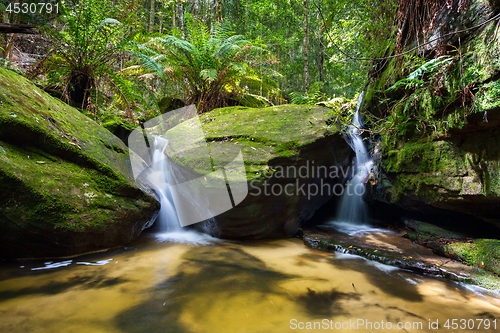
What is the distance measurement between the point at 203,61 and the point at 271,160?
4026 millimetres

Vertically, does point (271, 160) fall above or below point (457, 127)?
below

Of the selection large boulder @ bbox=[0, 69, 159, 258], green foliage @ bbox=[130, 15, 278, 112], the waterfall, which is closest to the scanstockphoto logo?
large boulder @ bbox=[0, 69, 159, 258]

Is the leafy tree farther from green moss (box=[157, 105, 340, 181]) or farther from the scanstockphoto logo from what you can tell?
green moss (box=[157, 105, 340, 181])

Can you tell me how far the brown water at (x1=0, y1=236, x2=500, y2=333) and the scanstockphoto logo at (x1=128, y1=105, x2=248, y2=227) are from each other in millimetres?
1023

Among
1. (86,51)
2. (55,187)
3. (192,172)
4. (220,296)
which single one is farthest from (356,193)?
(86,51)

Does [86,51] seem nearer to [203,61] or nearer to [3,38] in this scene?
[3,38]

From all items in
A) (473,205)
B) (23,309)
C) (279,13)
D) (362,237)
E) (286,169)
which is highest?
(279,13)

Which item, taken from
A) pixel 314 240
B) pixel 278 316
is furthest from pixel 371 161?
pixel 278 316

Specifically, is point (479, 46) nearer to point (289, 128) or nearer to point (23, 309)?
point (289, 128)

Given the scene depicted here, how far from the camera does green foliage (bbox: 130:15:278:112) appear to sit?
6.11 m

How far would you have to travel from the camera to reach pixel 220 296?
2.17 m

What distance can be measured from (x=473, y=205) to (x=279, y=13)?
13.7 meters

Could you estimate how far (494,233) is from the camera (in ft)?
12.0

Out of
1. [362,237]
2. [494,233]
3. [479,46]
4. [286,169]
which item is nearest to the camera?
[479,46]
